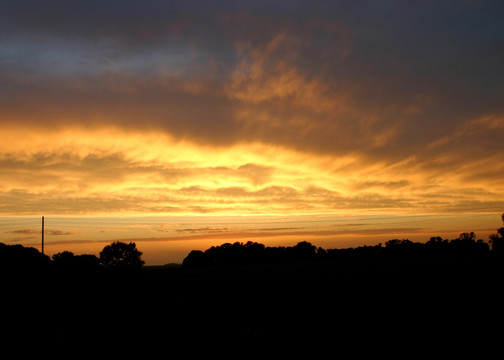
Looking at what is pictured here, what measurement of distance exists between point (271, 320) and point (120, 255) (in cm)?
13088

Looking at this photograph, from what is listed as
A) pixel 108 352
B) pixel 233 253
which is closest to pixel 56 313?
pixel 108 352

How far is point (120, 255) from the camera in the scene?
455 feet

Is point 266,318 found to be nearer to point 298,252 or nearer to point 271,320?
point 271,320

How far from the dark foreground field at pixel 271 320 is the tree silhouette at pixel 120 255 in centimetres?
11367

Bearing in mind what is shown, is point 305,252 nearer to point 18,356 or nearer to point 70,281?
point 70,281

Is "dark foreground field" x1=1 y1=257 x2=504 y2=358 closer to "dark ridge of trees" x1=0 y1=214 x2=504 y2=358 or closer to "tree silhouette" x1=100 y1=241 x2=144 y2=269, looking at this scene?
"dark ridge of trees" x1=0 y1=214 x2=504 y2=358

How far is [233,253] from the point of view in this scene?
165 m

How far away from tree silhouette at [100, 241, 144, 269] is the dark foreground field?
373 feet

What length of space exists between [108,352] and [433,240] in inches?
6636

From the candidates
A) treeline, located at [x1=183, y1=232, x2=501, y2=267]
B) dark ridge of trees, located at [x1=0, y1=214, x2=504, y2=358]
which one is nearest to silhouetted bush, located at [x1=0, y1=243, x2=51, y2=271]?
dark ridge of trees, located at [x1=0, y1=214, x2=504, y2=358]

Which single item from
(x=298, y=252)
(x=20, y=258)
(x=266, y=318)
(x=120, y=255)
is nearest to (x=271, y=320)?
(x=266, y=318)

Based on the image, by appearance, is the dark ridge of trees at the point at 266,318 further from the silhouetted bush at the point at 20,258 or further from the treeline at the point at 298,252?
the treeline at the point at 298,252

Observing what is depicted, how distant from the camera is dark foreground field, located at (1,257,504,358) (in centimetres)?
1434

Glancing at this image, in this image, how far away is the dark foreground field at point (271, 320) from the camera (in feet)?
47.1
